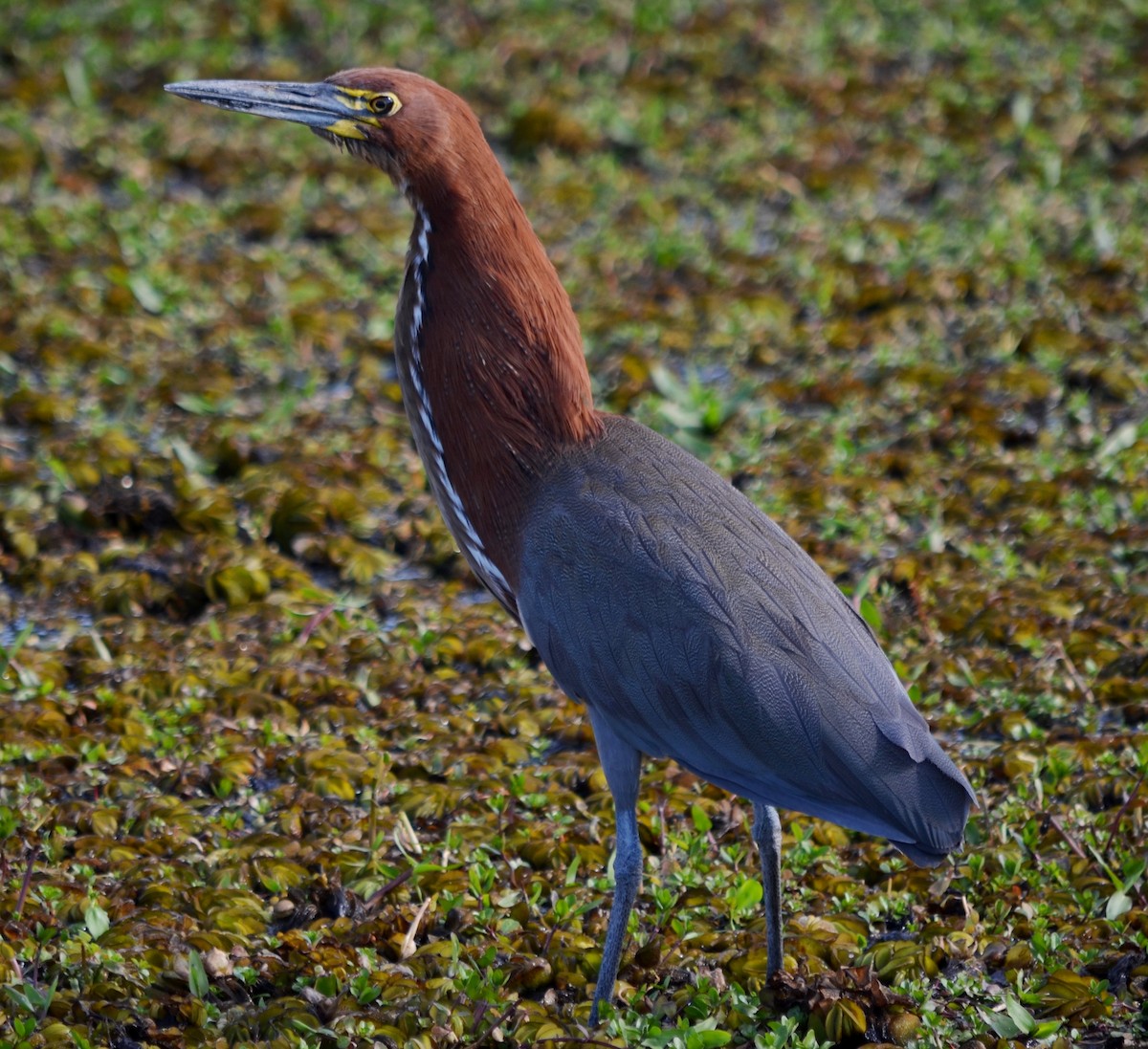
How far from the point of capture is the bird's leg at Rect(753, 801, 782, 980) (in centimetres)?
378

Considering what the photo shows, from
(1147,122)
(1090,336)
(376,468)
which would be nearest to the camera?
(376,468)

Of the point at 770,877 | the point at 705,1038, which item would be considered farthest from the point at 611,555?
the point at 705,1038

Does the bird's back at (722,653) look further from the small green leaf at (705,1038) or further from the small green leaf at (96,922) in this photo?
the small green leaf at (96,922)

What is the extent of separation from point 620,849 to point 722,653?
0.52 meters

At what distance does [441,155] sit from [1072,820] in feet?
7.88

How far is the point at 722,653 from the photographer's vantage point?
11.9 feet

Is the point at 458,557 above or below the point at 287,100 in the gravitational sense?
below

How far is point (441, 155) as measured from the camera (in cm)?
399

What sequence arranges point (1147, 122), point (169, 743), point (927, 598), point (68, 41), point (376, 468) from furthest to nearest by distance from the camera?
point (68, 41)
point (1147, 122)
point (376, 468)
point (927, 598)
point (169, 743)

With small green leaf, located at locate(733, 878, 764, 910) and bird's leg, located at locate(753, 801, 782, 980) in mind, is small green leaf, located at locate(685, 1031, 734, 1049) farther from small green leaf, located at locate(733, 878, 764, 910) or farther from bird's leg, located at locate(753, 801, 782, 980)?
small green leaf, located at locate(733, 878, 764, 910)

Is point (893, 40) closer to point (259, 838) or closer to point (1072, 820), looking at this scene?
point (1072, 820)

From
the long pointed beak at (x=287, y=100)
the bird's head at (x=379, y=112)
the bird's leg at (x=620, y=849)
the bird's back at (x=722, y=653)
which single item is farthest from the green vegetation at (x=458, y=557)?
the long pointed beak at (x=287, y=100)

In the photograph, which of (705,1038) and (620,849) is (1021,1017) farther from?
(620,849)

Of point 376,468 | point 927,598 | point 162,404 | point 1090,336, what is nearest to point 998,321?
point 1090,336
